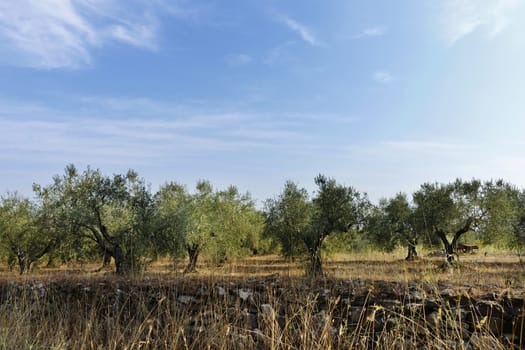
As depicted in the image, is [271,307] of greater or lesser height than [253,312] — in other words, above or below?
above

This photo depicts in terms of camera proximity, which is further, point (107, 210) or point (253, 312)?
point (107, 210)

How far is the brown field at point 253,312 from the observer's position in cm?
395

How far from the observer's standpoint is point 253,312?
5.55 m

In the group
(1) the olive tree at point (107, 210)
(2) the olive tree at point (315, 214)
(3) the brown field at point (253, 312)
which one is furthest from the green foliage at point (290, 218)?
(3) the brown field at point (253, 312)

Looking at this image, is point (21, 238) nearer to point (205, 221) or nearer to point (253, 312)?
point (205, 221)

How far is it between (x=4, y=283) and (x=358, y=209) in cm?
1649

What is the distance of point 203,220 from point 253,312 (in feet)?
53.4

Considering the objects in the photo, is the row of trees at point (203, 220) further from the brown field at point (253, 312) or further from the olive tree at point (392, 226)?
the brown field at point (253, 312)

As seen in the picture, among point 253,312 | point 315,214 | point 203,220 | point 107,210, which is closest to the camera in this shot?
point 253,312

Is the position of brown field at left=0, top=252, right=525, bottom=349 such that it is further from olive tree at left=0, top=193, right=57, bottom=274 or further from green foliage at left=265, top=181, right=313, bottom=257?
olive tree at left=0, top=193, right=57, bottom=274

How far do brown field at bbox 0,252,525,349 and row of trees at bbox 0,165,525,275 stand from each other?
8222mm

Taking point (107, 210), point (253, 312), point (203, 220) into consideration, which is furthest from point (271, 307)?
point (203, 220)

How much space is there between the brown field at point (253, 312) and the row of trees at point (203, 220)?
27.0 feet

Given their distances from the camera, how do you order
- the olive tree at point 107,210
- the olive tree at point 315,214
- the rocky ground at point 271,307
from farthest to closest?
the olive tree at point 315,214, the olive tree at point 107,210, the rocky ground at point 271,307
